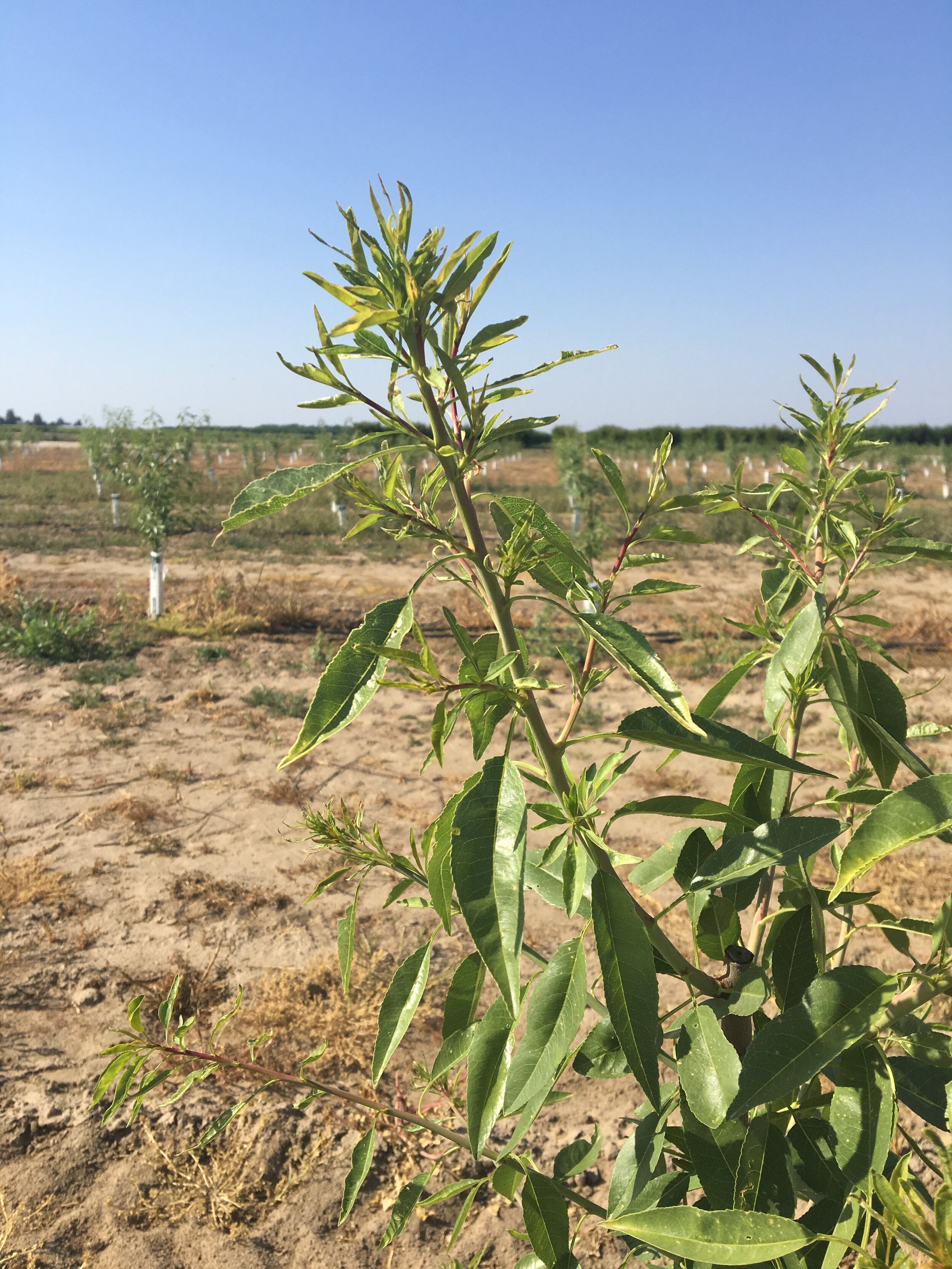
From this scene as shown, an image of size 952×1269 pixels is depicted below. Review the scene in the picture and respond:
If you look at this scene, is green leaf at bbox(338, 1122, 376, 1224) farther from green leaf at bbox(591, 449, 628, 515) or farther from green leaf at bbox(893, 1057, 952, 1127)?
green leaf at bbox(591, 449, 628, 515)

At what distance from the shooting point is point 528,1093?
748 millimetres

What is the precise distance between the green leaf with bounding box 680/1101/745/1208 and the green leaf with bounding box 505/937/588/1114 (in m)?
0.20

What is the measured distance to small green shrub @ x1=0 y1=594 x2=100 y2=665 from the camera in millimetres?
7391

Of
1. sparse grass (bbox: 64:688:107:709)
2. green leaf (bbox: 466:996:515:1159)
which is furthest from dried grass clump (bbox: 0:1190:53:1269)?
sparse grass (bbox: 64:688:107:709)

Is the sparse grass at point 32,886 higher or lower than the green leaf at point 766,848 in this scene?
lower

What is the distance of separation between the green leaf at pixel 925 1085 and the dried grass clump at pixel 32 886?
364 cm

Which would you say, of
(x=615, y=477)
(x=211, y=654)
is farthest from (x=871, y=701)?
(x=211, y=654)

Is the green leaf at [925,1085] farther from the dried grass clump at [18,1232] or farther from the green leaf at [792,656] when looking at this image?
the dried grass clump at [18,1232]

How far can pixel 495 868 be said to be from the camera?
65 cm

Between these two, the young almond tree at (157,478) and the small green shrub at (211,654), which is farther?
the young almond tree at (157,478)

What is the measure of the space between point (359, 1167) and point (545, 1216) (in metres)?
0.32

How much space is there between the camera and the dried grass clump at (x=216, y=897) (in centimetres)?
361

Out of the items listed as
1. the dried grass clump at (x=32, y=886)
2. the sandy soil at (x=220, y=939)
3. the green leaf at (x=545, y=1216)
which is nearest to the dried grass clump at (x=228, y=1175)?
the sandy soil at (x=220, y=939)

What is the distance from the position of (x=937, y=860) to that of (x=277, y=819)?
3.58m
